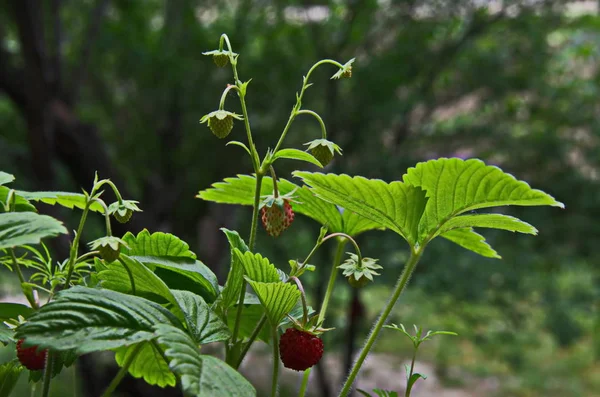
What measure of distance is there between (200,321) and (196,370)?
0.17 feet

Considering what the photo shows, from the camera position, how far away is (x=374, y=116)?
221cm

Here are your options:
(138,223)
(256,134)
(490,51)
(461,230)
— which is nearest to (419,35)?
(490,51)

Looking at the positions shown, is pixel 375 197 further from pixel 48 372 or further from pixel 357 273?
pixel 48 372

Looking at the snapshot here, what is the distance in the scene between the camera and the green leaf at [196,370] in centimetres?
25

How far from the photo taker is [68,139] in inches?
77.4

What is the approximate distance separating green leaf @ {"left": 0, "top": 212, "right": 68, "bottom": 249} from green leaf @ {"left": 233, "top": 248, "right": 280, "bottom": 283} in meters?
0.08

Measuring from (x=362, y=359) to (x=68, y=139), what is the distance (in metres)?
1.81

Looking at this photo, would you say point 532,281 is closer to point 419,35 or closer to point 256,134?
point 419,35

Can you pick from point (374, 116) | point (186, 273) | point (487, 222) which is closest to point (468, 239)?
point (487, 222)

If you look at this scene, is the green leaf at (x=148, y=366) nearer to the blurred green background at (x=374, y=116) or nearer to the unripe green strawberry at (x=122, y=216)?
the unripe green strawberry at (x=122, y=216)

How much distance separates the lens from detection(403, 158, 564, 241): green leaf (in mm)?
318

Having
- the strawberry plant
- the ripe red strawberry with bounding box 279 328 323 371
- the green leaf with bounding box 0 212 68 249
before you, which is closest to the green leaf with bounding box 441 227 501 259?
the strawberry plant

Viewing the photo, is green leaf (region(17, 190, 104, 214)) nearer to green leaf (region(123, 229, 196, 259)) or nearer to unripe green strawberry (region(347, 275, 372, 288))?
green leaf (region(123, 229, 196, 259))

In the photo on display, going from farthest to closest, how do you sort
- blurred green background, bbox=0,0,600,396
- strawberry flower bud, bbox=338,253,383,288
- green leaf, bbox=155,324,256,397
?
blurred green background, bbox=0,0,600,396 → strawberry flower bud, bbox=338,253,383,288 → green leaf, bbox=155,324,256,397
